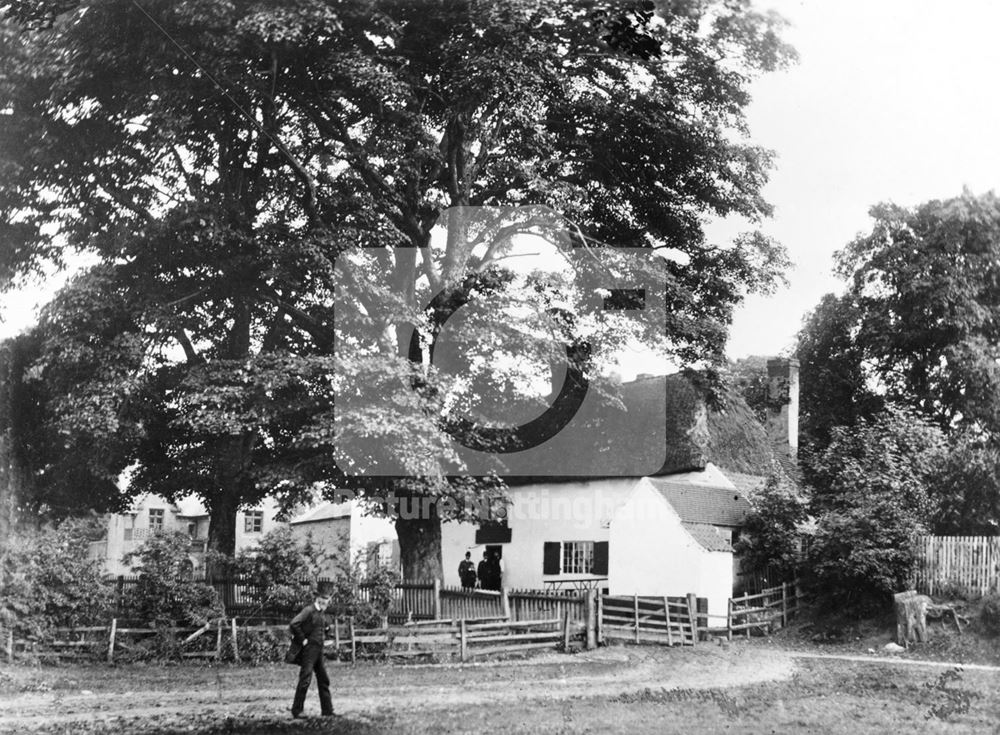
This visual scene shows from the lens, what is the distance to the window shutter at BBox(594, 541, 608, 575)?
2552 cm

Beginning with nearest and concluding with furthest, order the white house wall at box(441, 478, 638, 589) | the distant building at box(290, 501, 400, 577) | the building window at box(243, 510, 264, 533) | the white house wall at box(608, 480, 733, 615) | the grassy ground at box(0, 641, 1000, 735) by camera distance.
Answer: the grassy ground at box(0, 641, 1000, 735), the white house wall at box(608, 480, 733, 615), the white house wall at box(441, 478, 638, 589), the distant building at box(290, 501, 400, 577), the building window at box(243, 510, 264, 533)

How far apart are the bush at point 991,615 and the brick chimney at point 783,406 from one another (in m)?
10.5

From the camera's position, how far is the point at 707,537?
2236cm

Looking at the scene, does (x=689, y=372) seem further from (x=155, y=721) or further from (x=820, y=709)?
(x=155, y=721)

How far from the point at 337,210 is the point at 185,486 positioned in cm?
745

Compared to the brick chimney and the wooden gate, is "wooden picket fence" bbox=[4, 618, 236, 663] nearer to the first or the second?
the wooden gate

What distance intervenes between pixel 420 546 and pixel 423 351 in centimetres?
441

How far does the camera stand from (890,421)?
2353 cm

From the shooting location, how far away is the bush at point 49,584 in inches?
600

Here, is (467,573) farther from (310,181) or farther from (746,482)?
(310,181)

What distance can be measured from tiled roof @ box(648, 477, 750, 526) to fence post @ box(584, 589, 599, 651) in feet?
13.5

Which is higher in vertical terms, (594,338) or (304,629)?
(594,338)

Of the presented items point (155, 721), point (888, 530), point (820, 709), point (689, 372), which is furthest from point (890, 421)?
point (155, 721)

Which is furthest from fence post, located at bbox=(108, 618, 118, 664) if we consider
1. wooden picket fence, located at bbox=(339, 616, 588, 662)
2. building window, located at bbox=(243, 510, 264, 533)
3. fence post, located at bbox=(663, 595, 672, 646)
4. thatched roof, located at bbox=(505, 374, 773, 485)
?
building window, located at bbox=(243, 510, 264, 533)
